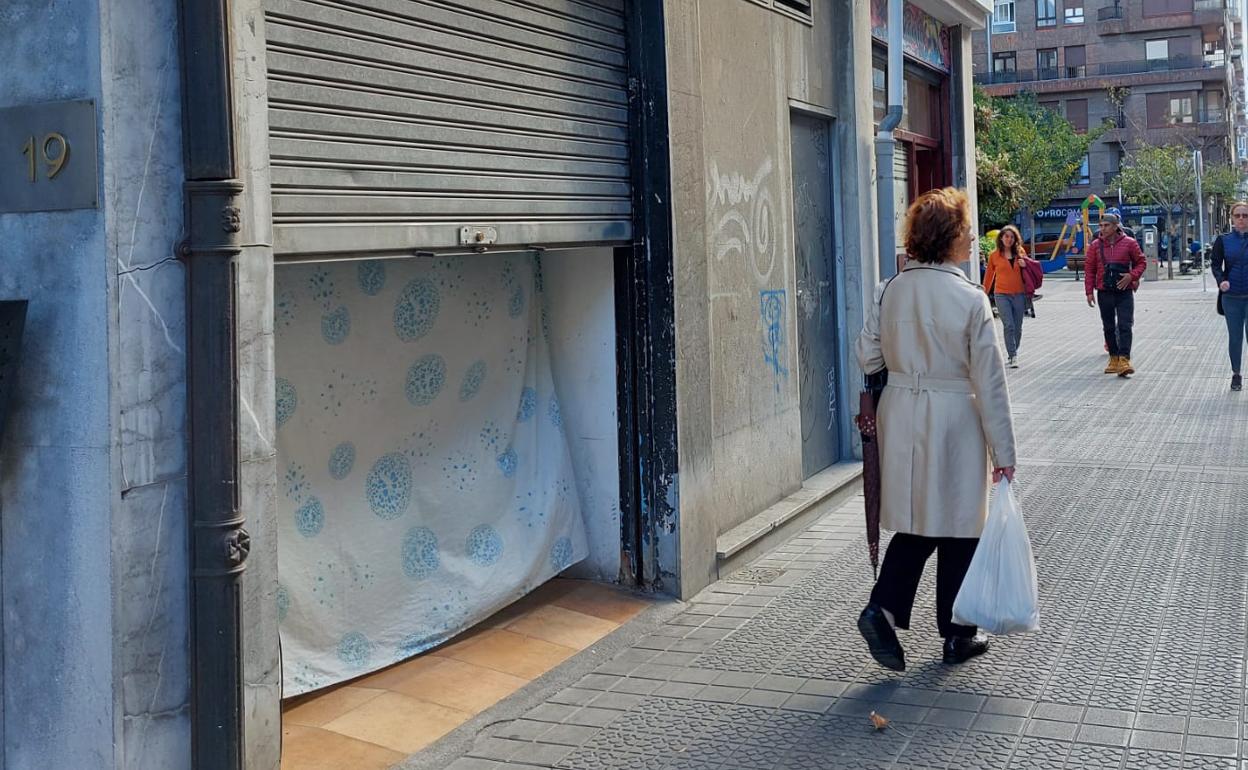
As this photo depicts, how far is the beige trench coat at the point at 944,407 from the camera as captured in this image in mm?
5234

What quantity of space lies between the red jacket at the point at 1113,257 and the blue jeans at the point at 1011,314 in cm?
112

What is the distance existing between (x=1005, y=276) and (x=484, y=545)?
12.3m

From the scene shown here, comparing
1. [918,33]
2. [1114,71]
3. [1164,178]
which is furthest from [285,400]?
[1114,71]

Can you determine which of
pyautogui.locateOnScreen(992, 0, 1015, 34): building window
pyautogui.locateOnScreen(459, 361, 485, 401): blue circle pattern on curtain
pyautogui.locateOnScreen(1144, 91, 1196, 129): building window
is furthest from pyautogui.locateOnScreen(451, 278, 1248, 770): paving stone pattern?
pyautogui.locateOnScreen(992, 0, 1015, 34): building window

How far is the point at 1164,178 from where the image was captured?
63406 mm

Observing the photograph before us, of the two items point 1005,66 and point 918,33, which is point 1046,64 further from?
point 918,33

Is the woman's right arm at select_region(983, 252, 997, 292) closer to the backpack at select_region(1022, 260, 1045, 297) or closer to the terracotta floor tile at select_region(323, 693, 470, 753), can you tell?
the backpack at select_region(1022, 260, 1045, 297)

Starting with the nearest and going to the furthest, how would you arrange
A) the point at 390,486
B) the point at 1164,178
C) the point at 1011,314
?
the point at 390,486 → the point at 1011,314 → the point at 1164,178

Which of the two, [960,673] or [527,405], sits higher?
[527,405]

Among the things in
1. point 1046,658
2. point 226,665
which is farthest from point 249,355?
point 1046,658

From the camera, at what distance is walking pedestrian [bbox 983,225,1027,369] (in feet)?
55.5

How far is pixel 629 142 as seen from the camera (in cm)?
675

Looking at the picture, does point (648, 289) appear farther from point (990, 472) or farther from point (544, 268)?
point (990, 472)

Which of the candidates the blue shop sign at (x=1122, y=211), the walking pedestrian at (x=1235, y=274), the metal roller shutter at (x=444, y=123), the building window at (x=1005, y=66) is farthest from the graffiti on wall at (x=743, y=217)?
the building window at (x=1005, y=66)
